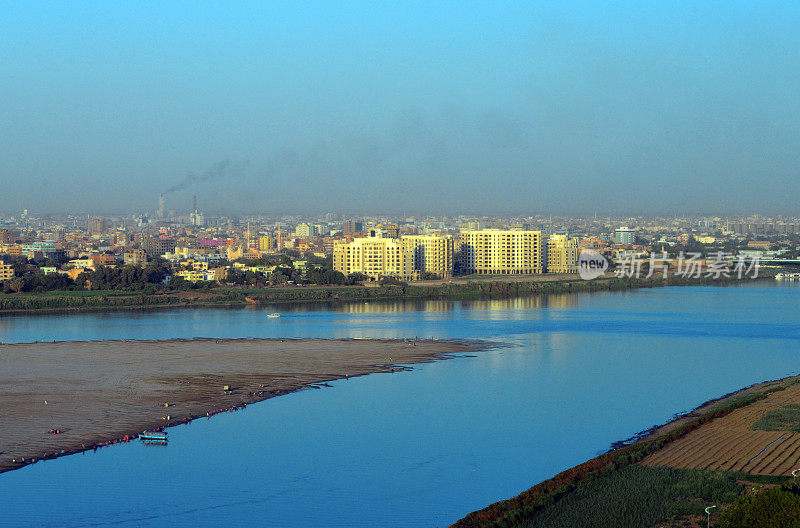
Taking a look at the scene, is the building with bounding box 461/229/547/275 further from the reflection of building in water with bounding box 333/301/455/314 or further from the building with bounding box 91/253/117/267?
the building with bounding box 91/253/117/267

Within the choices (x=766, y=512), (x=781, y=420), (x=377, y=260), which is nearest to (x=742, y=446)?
(x=781, y=420)

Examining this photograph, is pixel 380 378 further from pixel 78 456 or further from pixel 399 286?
pixel 399 286

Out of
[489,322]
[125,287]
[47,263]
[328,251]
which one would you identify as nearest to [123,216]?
[328,251]

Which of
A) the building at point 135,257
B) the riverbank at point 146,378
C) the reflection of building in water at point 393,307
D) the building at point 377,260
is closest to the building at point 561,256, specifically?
the building at point 377,260

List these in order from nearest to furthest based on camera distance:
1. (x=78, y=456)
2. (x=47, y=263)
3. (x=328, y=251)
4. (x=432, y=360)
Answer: (x=78, y=456)
(x=432, y=360)
(x=47, y=263)
(x=328, y=251)

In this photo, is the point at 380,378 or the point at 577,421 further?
the point at 380,378
